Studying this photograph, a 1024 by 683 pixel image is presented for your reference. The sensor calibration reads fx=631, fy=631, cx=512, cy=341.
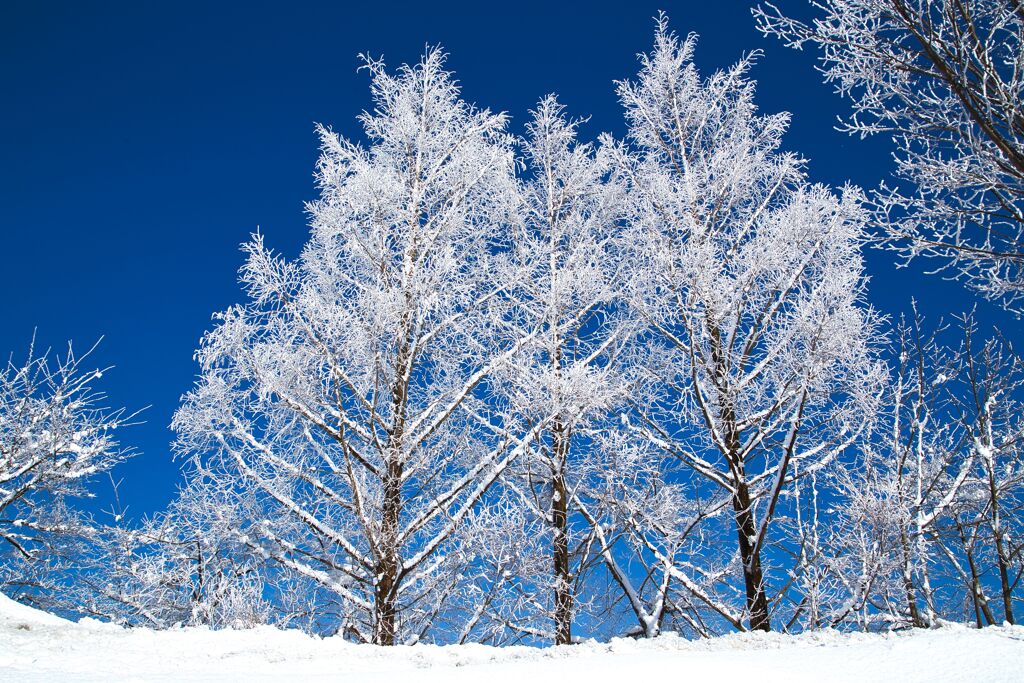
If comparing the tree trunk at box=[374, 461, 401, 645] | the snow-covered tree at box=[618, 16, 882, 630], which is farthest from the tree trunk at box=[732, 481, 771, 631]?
the tree trunk at box=[374, 461, 401, 645]

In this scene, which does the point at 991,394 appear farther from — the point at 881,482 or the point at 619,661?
the point at 619,661

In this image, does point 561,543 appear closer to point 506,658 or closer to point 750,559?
point 750,559

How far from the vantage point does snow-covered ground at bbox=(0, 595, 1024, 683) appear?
7.88 ft

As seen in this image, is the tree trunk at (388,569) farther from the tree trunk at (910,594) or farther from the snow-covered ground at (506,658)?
the tree trunk at (910,594)

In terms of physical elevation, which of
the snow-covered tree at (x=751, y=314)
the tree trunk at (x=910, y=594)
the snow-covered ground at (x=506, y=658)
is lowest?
the snow-covered ground at (x=506, y=658)

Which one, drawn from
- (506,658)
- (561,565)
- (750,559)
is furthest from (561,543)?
(506,658)

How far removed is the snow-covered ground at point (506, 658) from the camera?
2.40m

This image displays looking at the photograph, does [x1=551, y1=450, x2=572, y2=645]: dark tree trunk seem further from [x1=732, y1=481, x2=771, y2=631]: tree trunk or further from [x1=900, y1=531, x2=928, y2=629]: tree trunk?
[x1=900, y1=531, x2=928, y2=629]: tree trunk

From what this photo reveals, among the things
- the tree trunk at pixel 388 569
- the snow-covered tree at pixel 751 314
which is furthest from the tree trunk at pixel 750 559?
the tree trunk at pixel 388 569

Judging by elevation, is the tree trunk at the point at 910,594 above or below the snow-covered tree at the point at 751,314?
below

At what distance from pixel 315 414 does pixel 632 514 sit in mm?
3074

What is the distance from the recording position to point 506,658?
3074 mm

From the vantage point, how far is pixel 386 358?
5.69 m

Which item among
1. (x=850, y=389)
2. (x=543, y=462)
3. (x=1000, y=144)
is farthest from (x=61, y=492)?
(x=1000, y=144)
